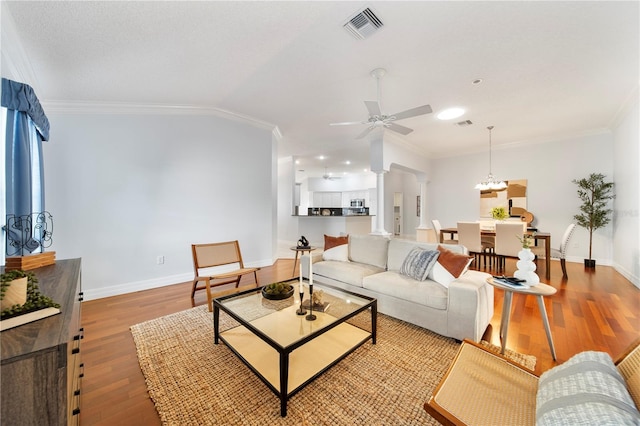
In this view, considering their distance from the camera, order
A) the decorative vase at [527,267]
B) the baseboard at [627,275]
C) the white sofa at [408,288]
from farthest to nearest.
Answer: the baseboard at [627,275] < the white sofa at [408,288] < the decorative vase at [527,267]

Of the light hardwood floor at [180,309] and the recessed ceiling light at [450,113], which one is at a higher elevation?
the recessed ceiling light at [450,113]

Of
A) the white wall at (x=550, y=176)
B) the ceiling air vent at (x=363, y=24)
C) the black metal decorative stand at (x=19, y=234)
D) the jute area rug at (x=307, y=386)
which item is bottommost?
the jute area rug at (x=307, y=386)

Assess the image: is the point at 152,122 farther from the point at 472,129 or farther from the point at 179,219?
the point at 472,129

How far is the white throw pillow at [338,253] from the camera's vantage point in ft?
11.0

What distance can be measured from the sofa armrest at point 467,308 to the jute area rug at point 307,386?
17 cm

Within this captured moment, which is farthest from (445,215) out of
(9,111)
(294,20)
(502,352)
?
(9,111)

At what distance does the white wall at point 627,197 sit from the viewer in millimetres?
3596

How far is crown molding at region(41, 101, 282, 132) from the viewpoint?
320 centimetres

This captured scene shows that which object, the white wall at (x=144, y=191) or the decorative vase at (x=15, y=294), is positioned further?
the white wall at (x=144, y=191)

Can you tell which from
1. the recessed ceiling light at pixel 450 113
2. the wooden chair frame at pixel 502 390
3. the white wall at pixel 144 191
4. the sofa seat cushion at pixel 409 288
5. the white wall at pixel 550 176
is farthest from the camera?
the white wall at pixel 550 176

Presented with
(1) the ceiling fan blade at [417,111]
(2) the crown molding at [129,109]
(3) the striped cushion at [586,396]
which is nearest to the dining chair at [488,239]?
(1) the ceiling fan blade at [417,111]

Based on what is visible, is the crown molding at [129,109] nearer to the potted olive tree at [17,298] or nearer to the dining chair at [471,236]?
the potted olive tree at [17,298]

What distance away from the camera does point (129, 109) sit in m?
3.48

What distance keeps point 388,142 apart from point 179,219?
14.4 ft
